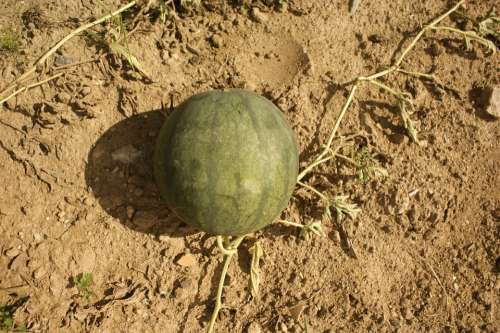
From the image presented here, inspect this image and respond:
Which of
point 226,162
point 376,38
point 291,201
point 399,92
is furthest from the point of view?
point 376,38

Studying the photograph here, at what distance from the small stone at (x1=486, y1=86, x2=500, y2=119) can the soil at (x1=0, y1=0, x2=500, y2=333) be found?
79mm

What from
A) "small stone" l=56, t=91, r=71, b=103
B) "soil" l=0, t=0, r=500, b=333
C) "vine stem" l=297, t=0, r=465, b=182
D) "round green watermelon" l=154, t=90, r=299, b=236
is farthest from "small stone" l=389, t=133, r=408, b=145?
"small stone" l=56, t=91, r=71, b=103

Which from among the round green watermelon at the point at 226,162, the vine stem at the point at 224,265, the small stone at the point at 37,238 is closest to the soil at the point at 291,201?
the small stone at the point at 37,238


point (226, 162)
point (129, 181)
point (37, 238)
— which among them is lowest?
point (37, 238)

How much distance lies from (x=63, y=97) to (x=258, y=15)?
5.27ft

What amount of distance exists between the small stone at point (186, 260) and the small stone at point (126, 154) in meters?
0.80

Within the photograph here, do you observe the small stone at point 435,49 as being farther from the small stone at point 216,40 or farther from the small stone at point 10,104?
the small stone at point 10,104

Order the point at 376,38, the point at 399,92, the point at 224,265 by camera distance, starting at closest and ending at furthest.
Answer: the point at 224,265 < the point at 399,92 < the point at 376,38

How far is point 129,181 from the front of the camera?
131 inches

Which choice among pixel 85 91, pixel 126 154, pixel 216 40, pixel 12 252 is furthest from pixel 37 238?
pixel 216 40

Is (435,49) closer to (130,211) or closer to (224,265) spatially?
(224,265)

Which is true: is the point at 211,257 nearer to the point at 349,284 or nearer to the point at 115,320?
the point at 115,320

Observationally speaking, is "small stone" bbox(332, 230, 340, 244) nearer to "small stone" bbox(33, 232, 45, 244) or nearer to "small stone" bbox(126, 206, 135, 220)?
"small stone" bbox(126, 206, 135, 220)

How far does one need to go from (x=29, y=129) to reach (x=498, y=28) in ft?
12.3
